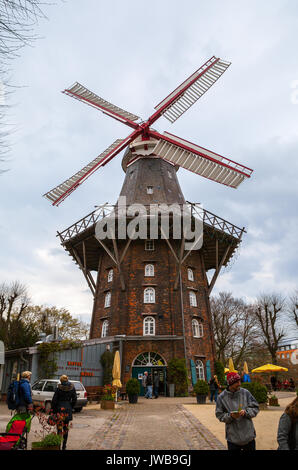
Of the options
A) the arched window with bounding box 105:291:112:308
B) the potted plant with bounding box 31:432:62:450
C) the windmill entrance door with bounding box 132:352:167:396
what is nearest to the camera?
the potted plant with bounding box 31:432:62:450

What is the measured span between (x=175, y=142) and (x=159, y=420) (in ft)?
63.2

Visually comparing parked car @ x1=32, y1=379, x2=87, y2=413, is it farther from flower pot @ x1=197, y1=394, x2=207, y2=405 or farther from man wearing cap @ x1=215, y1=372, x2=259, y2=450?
man wearing cap @ x1=215, y1=372, x2=259, y2=450

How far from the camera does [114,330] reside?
850 inches

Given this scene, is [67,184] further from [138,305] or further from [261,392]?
[261,392]

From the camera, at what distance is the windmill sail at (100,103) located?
28.5m

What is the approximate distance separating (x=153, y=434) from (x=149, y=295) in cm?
1429

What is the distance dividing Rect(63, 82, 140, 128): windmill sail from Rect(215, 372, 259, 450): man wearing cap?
26.1 meters

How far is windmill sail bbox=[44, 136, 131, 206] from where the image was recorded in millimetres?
26297

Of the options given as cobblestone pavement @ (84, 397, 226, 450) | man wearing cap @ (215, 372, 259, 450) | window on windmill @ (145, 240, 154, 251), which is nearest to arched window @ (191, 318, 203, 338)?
window on windmill @ (145, 240, 154, 251)

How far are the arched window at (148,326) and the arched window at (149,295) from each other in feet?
3.54

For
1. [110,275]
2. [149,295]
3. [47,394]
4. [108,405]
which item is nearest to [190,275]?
[149,295]

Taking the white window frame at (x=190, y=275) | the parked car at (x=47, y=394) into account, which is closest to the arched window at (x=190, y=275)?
the white window frame at (x=190, y=275)

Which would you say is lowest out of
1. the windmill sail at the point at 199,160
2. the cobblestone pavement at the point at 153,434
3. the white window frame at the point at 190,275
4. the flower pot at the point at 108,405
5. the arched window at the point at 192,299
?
the cobblestone pavement at the point at 153,434

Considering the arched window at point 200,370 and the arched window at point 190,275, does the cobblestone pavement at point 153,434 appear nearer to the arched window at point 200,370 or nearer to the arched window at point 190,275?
the arched window at point 200,370
